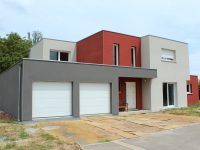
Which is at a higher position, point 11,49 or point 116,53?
point 11,49

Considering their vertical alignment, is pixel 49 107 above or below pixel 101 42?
below

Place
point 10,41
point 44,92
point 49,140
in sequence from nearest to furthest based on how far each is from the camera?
point 49,140 → point 44,92 → point 10,41

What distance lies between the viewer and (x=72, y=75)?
567 inches

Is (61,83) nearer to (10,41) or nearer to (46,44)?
(46,44)

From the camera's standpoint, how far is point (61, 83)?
14.2 meters

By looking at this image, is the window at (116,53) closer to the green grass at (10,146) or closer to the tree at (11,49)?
the green grass at (10,146)

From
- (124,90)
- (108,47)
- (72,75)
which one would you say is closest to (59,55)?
(108,47)

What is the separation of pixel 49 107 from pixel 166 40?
12.9 metres

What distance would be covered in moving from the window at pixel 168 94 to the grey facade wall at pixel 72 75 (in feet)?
12.7

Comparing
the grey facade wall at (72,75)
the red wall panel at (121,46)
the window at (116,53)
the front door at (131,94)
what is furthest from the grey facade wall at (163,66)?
the window at (116,53)

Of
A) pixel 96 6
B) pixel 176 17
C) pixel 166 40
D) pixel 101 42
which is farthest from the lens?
pixel 166 40

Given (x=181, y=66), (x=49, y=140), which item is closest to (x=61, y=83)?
(x=49, y=140)

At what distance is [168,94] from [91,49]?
8.27 m

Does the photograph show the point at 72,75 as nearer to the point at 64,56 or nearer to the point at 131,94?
the point at 131,94
